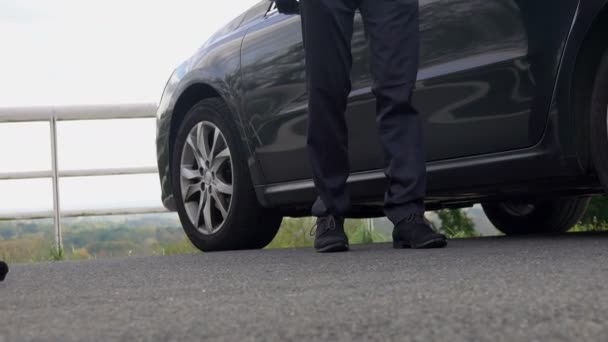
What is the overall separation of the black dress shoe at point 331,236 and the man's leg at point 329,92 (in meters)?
0.03

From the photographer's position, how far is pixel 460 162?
13.6 feet

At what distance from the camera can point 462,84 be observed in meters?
4.09

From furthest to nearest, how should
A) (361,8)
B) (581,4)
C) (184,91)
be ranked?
(184,91) → (361,8) → (581,4)

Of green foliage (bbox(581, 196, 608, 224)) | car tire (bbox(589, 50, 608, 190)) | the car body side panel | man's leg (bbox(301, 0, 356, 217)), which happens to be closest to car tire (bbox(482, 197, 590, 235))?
green foliage (bbox(581, 196, 608, 224))

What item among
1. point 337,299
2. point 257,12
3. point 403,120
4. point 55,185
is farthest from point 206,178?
point 55,185

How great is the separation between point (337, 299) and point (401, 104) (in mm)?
1720

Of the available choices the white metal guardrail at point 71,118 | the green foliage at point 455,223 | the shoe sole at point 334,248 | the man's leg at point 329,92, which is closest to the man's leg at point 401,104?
the man's leg at point 329,92

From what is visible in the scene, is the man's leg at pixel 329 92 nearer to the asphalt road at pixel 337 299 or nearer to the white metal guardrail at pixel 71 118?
the asphalt road at pixel 337 299

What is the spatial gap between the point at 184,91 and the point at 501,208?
1.68m

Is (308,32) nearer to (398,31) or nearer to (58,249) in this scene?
(398,31)

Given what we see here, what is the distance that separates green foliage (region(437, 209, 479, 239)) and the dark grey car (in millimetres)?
920

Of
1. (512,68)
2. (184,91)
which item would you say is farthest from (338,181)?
(184,91)

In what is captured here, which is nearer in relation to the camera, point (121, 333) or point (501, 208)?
point (121, 333)

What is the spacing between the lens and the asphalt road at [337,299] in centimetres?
190
